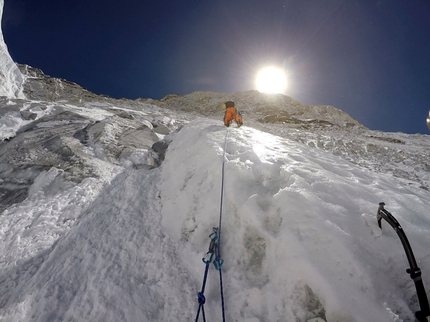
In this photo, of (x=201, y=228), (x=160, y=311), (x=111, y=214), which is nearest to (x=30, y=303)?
(x=160, y=311)

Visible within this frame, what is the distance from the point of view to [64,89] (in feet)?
135

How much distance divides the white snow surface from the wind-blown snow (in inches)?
1204

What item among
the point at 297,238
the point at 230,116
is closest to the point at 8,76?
the point at 230,116

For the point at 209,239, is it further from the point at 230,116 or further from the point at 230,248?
the point at 230,116

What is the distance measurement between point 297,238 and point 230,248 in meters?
1.33

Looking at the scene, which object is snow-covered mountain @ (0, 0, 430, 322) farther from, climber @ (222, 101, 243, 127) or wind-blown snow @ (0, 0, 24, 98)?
wind-blown snow @ (0, 0, 24, 98)

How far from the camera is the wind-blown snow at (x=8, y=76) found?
91.0 feet

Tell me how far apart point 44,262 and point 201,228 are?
132 inches

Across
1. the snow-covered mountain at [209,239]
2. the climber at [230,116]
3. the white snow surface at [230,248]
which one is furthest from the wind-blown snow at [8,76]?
the white snow surface at [230,248]

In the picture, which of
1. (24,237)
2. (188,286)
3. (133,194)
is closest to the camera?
(188,286)

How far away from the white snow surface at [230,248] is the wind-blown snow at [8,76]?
30.6 m

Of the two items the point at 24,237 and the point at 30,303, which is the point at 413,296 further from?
the point at 24,237

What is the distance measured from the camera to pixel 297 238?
3.36 metres

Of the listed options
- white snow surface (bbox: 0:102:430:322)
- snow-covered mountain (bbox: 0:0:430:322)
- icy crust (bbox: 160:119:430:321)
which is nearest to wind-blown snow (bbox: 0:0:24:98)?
snow-covered mountain (bbox: 0:0:430:322)
